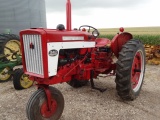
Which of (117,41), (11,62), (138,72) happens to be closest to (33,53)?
(117,41)

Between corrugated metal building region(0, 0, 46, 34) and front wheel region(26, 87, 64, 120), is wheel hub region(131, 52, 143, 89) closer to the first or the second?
front wheel region(26, 87, 64, 120)

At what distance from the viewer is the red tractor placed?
3139 millimetres

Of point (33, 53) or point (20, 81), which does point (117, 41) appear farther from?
point (20, 81)

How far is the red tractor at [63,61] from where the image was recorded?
314cm

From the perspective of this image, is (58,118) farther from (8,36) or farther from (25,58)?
(8,36)

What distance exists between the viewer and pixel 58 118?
11.3 feet

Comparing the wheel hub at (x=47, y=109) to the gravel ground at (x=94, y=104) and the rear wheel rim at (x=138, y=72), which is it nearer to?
the gravel ground at (x=94, y=104)

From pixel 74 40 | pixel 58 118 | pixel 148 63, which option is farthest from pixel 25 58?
pixel 148 63

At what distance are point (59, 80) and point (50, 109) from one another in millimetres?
471

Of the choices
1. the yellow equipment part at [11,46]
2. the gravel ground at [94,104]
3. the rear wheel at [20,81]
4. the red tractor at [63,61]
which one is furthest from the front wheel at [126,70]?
the yellow equipment part at [11,46]

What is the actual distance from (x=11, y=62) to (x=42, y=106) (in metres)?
2.75

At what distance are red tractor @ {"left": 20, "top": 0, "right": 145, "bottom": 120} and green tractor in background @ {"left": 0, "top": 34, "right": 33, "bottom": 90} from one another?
1689 mm

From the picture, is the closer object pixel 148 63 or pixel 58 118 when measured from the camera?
pixel 58 118

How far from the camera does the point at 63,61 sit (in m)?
3.57
